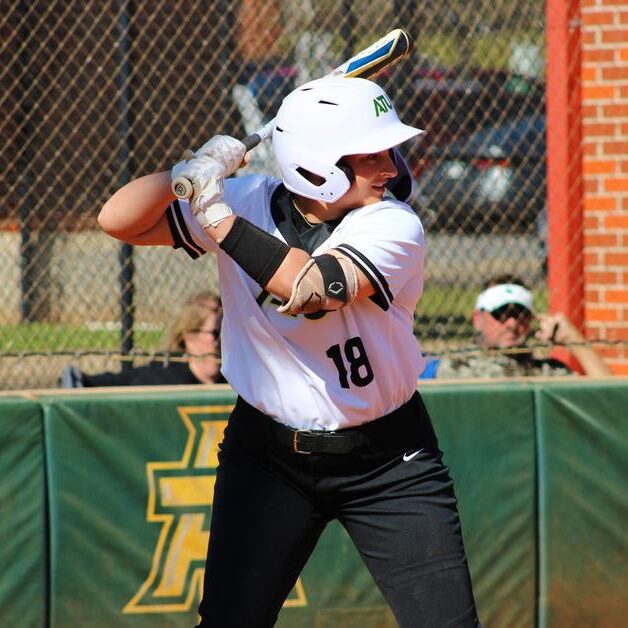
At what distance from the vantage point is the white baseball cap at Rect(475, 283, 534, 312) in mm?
5637

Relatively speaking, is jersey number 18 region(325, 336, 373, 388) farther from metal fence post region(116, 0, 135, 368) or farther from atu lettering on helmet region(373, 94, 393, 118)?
metal fence post region(116, 0, 135, 368)

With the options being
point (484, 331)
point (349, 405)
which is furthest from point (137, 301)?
point (349, 405)

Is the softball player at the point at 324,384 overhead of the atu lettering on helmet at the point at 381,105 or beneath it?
beneath

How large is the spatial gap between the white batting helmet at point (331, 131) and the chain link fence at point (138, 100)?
2.67m

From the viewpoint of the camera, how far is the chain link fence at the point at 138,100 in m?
5.95

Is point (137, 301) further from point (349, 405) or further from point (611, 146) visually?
point (349, 405)

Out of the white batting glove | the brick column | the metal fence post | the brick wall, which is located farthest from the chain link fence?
the white batting glove

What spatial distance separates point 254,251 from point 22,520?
216cm

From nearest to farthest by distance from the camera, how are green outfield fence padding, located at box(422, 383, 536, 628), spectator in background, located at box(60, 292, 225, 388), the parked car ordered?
1. green outfield fence padding, located at box(422, 383, 536, 628)
2. spectator in background, located at box(60, 292, 225, 388)
3. the parked car

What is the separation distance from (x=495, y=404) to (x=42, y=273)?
98.5 inches

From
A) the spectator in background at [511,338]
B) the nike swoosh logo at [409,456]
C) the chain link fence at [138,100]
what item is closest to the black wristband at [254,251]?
the nike swoosh logo at [409,456]

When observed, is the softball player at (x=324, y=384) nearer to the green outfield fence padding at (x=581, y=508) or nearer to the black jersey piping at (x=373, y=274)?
the black jersey piping at (x=373, y=274)

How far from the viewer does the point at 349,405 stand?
3.14m

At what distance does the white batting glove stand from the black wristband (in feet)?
0.64
